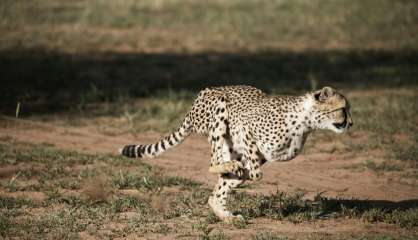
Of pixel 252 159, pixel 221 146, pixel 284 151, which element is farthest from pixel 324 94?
pixel 221 146

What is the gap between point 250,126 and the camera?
7133 millimetres

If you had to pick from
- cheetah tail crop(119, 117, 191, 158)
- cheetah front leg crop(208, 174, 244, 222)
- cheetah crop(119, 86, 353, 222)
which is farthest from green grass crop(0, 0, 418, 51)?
cheetah front leg crop(208, 174, 244, 222)

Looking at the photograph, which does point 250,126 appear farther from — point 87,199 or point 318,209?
point 87,199

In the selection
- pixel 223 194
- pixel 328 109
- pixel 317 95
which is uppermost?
pixel 317 95

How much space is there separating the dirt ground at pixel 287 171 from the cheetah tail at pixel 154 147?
0.97 meters

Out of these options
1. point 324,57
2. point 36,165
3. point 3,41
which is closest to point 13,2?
point 3,41

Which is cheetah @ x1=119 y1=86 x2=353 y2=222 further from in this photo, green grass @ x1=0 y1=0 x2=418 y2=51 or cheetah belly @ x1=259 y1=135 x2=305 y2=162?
green grass @ x1=0 y1=0 x2=418 y2=51

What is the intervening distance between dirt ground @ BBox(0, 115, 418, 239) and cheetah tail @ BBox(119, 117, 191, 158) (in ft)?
3.19

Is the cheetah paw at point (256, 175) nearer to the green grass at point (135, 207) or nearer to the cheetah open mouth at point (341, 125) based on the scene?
the green grass at point (135, 207)

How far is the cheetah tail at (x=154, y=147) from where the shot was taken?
7.43 meters

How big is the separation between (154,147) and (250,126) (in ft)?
2.96

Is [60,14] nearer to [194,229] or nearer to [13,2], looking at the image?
[13,2]

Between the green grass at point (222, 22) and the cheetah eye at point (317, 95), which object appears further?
the green grass at point (222, 22)

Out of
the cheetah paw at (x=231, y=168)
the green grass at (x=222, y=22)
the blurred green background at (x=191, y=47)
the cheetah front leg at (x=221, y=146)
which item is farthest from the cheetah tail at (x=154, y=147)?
the green grass at (x=222, y=22)
